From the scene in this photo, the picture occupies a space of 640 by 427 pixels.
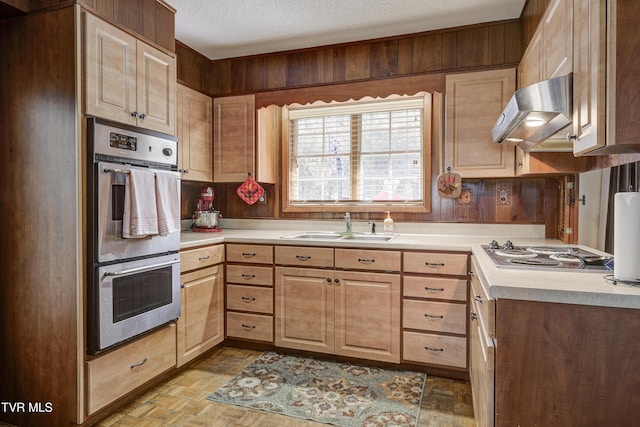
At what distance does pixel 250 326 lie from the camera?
2.96 metres

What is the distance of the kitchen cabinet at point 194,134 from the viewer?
3.11 metres

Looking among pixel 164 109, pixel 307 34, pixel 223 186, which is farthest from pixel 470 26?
pixel 223 186

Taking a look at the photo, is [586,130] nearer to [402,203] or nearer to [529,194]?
[529,194]

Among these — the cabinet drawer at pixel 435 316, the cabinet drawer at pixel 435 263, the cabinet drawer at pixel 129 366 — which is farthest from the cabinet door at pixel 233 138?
the cabinet drawer at pixel 435 316

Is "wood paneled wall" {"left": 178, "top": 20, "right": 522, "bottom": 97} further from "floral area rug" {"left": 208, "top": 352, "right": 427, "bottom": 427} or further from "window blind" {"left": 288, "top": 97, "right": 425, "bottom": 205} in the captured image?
"floral area rug" {"left": 208, "top": 352, "right": 427, "bottom": 427}

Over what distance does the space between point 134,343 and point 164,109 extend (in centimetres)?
138

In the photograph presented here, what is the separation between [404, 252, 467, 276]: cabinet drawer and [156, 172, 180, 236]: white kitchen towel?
58.3 inches

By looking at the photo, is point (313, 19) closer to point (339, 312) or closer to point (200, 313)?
point (339, 312)

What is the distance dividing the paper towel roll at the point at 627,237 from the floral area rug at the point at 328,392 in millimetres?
1266

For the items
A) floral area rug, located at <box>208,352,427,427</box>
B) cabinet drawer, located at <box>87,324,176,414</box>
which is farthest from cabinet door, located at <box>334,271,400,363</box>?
cabinet drawer, located at <box>87,324,176,414</box>

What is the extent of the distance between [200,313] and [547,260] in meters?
2.17

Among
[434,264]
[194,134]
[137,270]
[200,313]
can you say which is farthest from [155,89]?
[434,264]

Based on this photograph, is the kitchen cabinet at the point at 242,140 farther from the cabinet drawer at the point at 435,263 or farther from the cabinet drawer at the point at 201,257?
the cabinet drawer at the point at 435,263

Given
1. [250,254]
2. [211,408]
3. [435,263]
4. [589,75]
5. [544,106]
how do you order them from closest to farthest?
[589,75], [544,106], [211,408], [435,263], [250,254]
